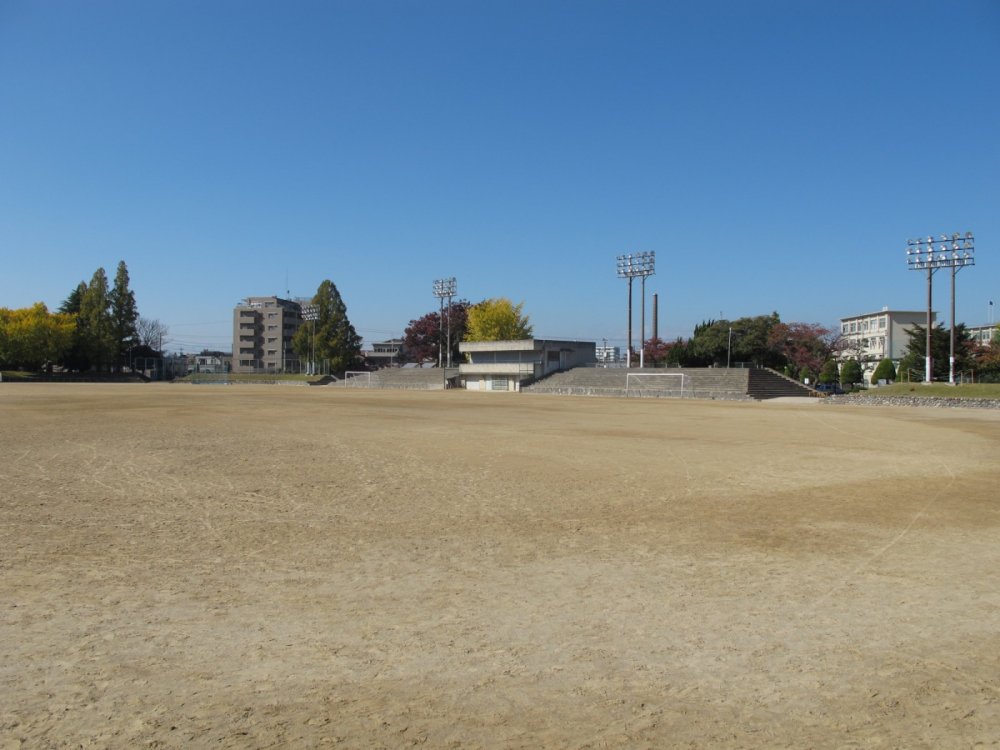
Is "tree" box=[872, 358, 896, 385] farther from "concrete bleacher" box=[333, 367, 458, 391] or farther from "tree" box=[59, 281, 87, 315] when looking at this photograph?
"tree" box=[59, 281, 87, 315]

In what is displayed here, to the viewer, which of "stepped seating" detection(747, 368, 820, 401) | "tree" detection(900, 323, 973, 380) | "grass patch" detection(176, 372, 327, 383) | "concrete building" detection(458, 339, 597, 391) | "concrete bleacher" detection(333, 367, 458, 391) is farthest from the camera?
"grass patch" detection(176, 372, 327, 383)

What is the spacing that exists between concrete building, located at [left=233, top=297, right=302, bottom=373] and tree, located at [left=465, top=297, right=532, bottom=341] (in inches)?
1990

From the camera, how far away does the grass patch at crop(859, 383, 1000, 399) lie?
4838 centimetres

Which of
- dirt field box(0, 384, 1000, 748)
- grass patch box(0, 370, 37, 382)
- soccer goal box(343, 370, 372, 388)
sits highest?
grass patch box(0, 370, 37, 382)

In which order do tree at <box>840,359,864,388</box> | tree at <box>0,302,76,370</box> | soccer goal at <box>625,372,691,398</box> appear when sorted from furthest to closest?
tree at <box>0,302,76,370</box>
tree at <box>840,359,864,388</box>
soccer goal at <box>625,372,691,398</box>

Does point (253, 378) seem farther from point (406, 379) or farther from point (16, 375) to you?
point (16, 375)

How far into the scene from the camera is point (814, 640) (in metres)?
5.33

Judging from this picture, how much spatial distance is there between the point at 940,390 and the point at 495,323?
2380 inches

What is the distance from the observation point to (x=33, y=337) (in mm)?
91938

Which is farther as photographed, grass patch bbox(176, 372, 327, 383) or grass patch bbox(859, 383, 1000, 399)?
grass patch bbox(176, 372, 327, 383)

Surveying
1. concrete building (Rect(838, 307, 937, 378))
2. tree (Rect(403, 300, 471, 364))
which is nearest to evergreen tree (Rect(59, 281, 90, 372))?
tree (Rect(403, 300, 471, 364))

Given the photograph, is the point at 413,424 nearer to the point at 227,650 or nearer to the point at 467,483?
the point at 467,483

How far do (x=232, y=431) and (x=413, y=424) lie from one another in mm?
6627

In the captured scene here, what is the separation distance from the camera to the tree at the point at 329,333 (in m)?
105
